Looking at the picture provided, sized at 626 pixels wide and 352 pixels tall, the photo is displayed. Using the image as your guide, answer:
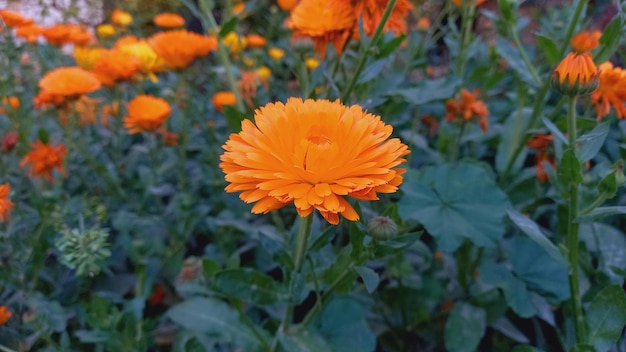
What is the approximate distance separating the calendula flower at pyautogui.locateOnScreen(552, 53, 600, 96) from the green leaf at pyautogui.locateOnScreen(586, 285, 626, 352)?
40cm

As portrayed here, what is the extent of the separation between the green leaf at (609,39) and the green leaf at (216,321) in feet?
3.43

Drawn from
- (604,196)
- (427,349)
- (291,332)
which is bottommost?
(427,349)

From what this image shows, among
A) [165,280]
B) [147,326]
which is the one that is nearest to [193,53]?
[165,280]

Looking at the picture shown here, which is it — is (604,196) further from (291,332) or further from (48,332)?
(48,332)

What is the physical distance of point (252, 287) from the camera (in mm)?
1076

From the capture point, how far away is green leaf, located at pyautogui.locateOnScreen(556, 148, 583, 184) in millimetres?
968

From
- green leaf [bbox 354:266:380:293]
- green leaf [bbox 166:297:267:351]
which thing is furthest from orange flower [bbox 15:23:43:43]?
green leaf [bbox 354:266:380:293]

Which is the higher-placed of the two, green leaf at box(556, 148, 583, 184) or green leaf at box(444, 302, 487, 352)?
green leaf at box(556, 148, 583, 184)

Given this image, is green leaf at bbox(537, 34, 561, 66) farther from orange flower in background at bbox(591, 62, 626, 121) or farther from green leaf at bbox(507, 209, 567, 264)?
green leaf at bbox(507, 209, 567, 264)

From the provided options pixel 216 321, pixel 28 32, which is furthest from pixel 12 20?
pixel 216 321

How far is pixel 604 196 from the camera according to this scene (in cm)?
98

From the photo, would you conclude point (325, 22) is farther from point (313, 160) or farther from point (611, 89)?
point (611, 89)

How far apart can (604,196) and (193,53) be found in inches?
51.1

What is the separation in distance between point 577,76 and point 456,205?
48cm
